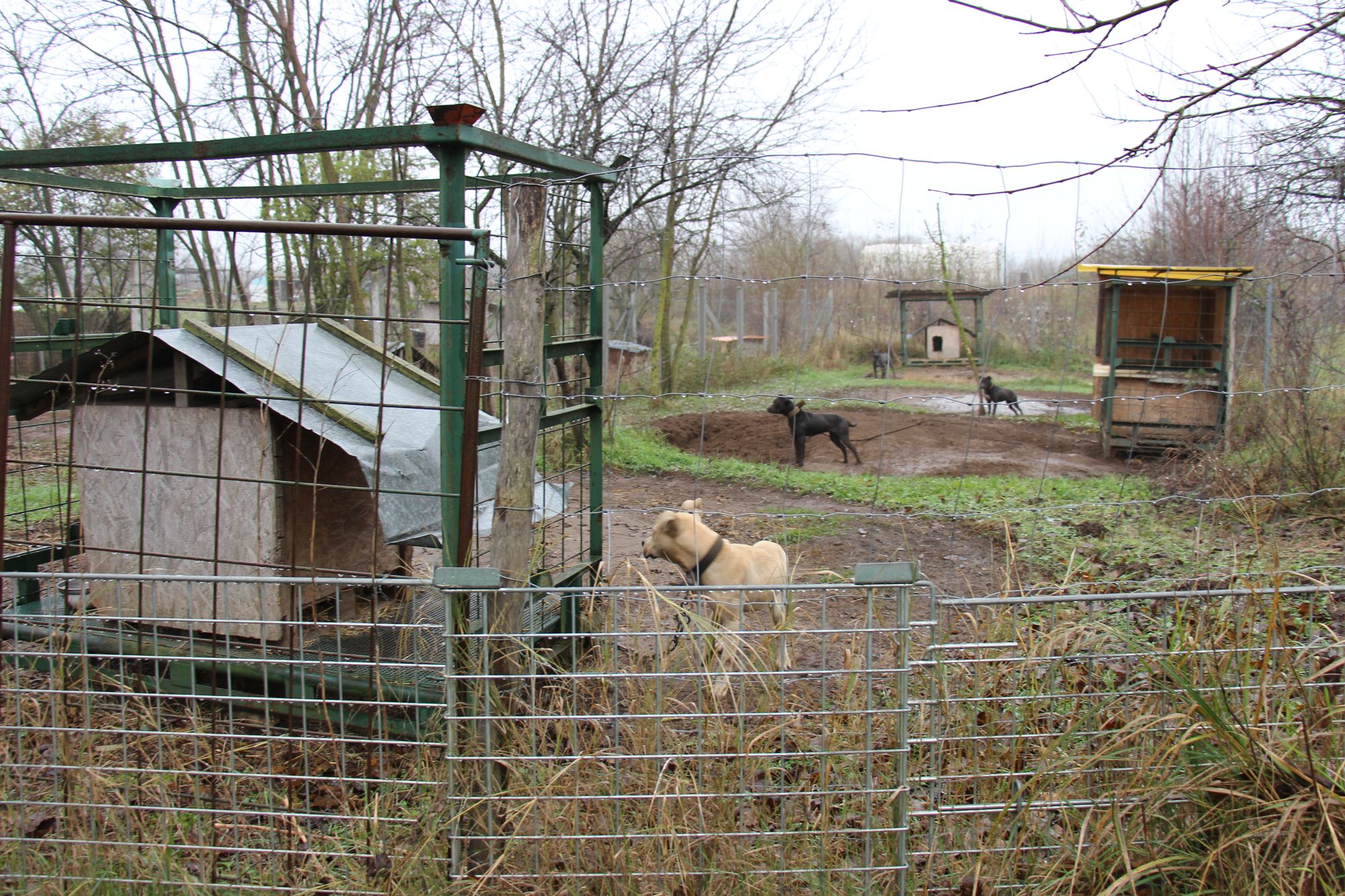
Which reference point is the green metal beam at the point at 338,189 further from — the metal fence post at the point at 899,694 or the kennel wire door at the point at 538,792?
the metal fence post at the point at 899,694

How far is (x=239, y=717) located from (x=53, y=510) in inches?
198

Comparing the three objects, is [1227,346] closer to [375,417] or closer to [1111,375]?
[1111,375]

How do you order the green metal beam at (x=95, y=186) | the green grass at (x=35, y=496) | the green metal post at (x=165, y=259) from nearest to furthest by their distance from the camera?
the green metal beam at (x=95, y=186) → the green metal post at (x=165, y=259) → the green grass at (x=35, y=496)

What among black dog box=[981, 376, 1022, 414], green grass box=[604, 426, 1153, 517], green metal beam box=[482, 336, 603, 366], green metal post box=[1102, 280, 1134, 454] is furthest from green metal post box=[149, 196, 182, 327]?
black dog box=[981, 376, 1022, 414]

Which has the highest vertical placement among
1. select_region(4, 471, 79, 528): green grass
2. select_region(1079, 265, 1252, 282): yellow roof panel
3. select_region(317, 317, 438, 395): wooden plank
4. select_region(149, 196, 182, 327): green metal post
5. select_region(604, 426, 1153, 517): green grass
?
select_region(1079, 265, 1252, 282): yellow roof panel

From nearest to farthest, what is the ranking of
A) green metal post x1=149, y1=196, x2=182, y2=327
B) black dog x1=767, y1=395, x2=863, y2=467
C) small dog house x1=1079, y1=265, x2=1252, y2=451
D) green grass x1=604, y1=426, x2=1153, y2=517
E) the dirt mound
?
green metal post x1=149, y1=196, x2=182, y2=327 → green grass x1=604, y1=426, x2=1153, y2=517 → the dirt mound → small dog house x1=1079, y1=265, x2=1252, y2=451 → black dog x1=767, y1=395, x2=863, y2=467

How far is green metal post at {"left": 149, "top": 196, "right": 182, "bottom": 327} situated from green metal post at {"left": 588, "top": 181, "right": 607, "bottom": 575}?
7.61 feet

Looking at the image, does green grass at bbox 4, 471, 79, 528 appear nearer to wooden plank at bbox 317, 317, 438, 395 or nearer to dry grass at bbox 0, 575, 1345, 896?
wooden plank at bbox 317, 317, 438, 395

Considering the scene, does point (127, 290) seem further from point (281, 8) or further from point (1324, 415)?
point (1324, 415)

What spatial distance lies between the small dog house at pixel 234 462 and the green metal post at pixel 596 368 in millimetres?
234

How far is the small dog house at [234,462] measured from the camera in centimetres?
360

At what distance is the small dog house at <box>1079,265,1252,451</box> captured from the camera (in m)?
10.8

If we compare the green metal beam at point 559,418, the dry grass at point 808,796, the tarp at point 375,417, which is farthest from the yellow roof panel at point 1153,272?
the tarp at point 375,417

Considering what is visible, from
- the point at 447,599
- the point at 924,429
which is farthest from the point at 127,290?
the point at 447,599
